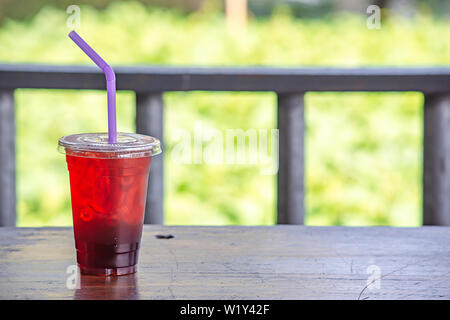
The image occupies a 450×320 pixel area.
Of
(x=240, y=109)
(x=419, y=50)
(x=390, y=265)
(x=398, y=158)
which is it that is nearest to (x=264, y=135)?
(x=240, y=109)

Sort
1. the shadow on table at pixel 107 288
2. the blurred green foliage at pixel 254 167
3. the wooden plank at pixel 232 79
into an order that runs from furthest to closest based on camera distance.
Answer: the blurred green foliage at pixel 254 167 < the wooden plank at pixel 232 79 < the shadow on table at pixel 107 288

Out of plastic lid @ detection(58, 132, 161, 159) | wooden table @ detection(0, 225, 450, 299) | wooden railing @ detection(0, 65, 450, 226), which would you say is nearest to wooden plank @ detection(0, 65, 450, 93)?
wooden railing @ detection(0, 65, 450, 226)

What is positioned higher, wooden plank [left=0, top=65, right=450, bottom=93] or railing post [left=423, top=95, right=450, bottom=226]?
wooden plank [left=0, top=65, right=450, bottom=93]

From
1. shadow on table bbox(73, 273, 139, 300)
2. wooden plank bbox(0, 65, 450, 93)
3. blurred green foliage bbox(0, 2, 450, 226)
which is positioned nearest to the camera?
shadow on table bbox(73, 273, 139, 300)

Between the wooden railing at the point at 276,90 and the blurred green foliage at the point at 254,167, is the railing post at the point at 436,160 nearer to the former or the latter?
the wooden railing at the point at 276,90

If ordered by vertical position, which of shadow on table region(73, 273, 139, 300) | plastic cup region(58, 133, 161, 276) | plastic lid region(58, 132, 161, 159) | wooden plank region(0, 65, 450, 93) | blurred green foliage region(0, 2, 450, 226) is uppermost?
wooden plank region(0, 65, 450, 93)

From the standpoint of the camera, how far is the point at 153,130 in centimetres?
215

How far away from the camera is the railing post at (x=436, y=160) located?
216 centimetres

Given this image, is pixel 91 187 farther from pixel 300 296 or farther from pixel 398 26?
pixel 398 26

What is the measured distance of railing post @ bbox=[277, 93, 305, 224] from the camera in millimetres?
2145

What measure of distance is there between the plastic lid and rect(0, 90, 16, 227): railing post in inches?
49.0

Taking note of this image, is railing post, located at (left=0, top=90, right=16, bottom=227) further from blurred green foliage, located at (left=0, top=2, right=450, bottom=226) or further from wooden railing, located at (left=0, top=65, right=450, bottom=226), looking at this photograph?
blurred green foliage, located at (left=0, top=2, right=450, bottom=226)

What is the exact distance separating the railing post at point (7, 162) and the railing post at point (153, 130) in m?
0.38

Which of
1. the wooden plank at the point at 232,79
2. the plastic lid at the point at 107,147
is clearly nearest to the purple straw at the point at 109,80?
the plastic lid at the point at 107,147
